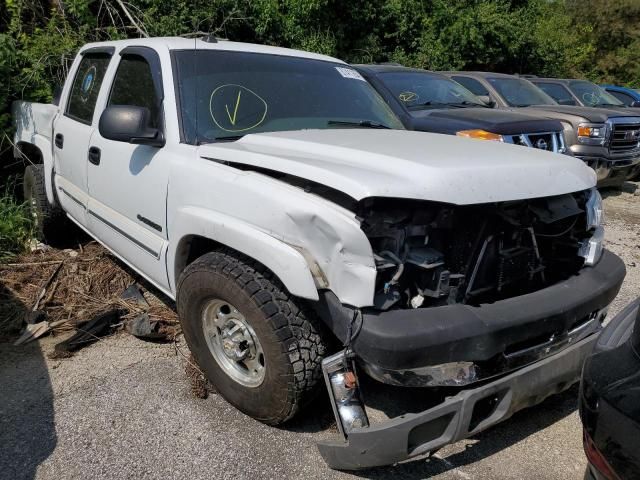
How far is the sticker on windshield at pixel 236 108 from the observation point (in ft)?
10.6

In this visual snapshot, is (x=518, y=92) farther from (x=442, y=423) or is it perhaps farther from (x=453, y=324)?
(x=442, y=423)

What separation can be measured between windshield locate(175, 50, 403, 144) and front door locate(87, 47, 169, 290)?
0.72 ft

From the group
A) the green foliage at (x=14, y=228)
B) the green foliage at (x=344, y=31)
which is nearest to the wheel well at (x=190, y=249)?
the green foliage at (x=14, y=228)

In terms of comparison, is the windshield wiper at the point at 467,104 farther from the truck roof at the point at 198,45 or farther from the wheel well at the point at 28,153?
the wheel well at the point at 28,153

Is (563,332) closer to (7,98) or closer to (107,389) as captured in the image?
(107,389)

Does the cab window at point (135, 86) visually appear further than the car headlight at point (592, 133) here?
No

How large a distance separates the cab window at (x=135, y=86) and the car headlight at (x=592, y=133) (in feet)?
23.2

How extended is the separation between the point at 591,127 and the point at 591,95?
3.83 meters

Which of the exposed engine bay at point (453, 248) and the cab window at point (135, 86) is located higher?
the cab window at point (135, 86)

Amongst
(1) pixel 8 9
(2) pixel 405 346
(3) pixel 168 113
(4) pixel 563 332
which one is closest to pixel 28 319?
(3) pixel 168 113

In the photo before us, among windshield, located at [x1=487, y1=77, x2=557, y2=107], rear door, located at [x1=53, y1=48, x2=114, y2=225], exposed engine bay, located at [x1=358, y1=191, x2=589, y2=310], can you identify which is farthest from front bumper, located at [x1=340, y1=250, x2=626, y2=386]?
windshield, located at [x1=487, y1=77, x2=557, y2=107]

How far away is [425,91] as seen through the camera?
24.0 feet

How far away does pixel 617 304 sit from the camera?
4.65 metres

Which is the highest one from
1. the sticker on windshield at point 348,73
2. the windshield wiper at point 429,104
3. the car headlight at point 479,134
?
the sticker on windshield at point 348,73
